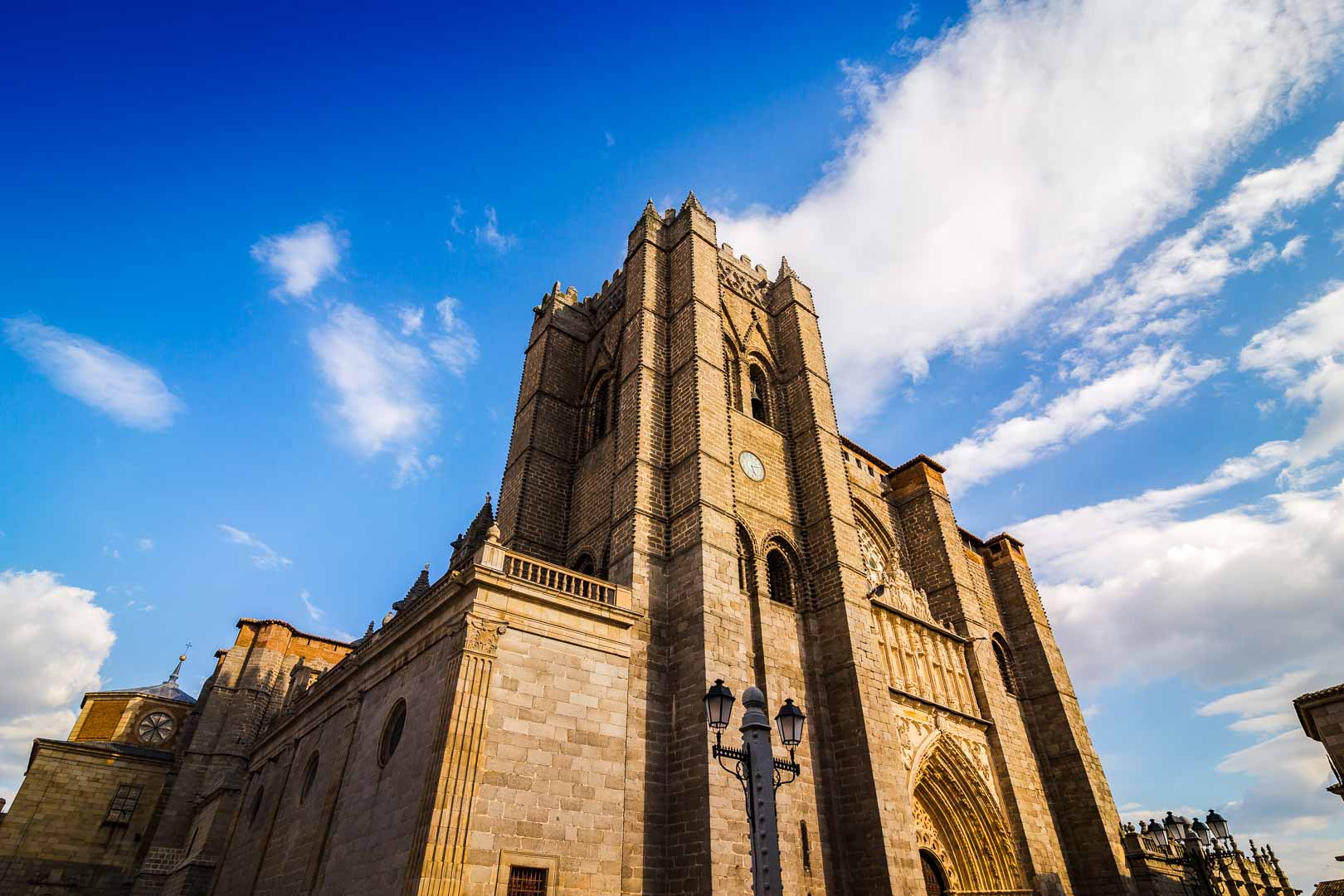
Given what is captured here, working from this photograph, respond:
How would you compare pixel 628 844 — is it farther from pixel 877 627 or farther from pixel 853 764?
pixel 877 627

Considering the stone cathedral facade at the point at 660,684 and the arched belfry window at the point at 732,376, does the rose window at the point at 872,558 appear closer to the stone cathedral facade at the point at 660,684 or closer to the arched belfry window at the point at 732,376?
the stone cathedral facade at the point at 660,684

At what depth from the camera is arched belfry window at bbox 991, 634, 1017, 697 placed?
23.0 meters

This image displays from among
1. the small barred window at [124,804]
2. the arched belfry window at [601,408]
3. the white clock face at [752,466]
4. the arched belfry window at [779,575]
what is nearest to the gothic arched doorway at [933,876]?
the arched belfry window at [779,575]

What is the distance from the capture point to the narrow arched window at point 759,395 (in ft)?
69.3

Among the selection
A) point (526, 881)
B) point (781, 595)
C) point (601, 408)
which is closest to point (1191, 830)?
point (781, 595)

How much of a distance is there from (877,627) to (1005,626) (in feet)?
29.7

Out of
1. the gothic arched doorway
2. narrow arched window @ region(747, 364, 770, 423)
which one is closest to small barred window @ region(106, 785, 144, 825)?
narrow arched window @ region(747, 364, 770, 423)

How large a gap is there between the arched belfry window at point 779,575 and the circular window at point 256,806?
48.3ft

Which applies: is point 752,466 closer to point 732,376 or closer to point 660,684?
point 732,376

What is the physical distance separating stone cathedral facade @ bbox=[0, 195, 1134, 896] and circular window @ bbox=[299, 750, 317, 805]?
0.11m

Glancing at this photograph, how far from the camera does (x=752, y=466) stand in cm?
1834

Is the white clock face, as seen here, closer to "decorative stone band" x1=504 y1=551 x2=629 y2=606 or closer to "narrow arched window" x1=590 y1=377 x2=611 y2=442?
"narrow arched window" x1=590 y1=377 x2=611 y2=442

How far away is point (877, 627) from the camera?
18.1 m

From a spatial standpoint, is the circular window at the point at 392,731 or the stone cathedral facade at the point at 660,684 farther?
the circular window at the point at 392,731
